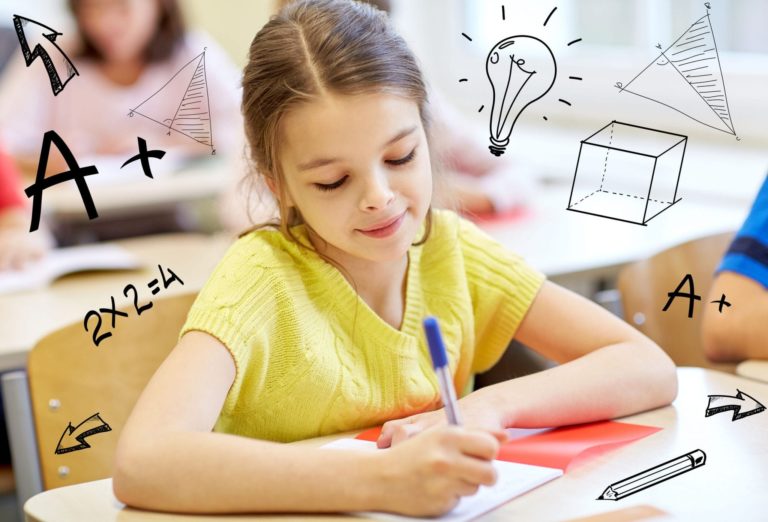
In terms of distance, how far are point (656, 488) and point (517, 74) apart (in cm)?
38

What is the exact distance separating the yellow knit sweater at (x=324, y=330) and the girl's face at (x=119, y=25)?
1640mm

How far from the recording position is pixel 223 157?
9.06ft

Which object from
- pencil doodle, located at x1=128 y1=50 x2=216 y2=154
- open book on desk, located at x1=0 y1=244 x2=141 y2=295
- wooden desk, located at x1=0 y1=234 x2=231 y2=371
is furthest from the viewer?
open book on desk, located at x1=0 y1=244 x2=141 y2=295

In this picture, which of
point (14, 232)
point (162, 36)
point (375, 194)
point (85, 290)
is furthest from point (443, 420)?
point (162, 36)

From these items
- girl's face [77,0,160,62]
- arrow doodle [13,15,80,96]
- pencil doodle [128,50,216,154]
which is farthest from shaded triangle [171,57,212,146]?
girl's face [77,0,160,62]

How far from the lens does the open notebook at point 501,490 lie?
0.84 metres

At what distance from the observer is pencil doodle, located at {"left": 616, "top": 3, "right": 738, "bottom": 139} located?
1.01 m

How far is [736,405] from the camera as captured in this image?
1.08 m

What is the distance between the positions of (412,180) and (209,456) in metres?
0.30

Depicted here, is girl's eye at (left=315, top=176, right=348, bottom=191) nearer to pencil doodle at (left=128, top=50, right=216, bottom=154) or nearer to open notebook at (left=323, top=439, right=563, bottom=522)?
pencil doodle at (left=128, top=50, right=216, bottom=154)

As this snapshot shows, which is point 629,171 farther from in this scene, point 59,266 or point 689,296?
point 59,266

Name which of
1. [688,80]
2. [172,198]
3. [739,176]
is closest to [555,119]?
[688,80]

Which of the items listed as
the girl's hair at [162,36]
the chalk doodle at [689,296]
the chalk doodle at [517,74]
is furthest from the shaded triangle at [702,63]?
the girl's hair at [162,36]

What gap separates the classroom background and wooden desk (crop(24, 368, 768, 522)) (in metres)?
0.21
